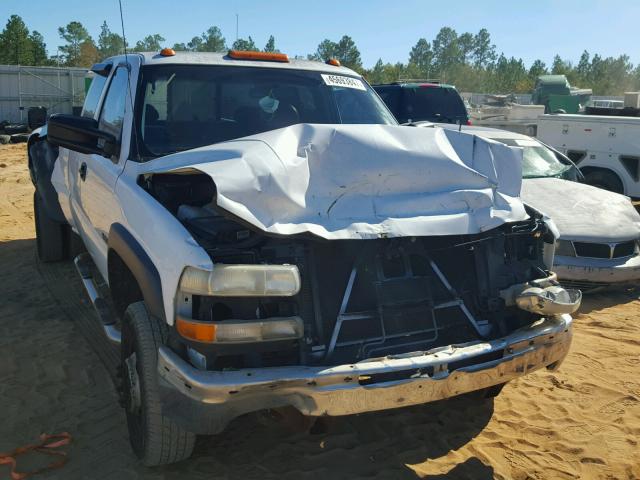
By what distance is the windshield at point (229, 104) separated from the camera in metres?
3.82

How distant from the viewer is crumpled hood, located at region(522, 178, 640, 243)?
627 cm

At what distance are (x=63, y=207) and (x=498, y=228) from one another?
398 cm

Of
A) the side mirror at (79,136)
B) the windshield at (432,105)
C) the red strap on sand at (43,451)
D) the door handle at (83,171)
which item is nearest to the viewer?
the red strap on sand at (43,451)

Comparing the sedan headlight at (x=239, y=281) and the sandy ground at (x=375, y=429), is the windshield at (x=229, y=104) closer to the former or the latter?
the sedan headlight at (x=239, y=281)

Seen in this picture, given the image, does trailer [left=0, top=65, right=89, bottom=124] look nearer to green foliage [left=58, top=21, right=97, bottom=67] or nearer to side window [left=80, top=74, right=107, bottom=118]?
side window [left=80, top=74, right=107, bottom=118]

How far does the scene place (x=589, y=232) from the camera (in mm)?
6258

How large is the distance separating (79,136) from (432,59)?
5045 inches

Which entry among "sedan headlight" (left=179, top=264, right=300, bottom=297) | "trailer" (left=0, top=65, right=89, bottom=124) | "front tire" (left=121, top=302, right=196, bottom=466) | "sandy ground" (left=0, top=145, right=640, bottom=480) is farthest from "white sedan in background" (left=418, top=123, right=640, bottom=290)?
"trailer" (left=0, top=65, right=89, bottom=124)

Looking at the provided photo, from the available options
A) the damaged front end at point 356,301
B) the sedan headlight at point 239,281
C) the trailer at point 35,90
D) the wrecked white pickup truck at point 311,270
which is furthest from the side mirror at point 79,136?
the trailer at point 35,90

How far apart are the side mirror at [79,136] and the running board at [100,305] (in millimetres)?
1019

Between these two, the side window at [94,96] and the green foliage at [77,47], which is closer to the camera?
the side window at [94,96]

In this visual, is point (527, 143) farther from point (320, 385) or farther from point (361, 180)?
point (320, 385)

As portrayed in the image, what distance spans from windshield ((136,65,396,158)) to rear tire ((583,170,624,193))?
288 inches

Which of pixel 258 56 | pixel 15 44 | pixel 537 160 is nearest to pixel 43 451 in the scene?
pixel 258 56
